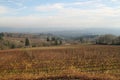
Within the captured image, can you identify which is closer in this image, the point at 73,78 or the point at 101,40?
the point at 73,78

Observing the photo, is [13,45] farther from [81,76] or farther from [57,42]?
[81,76]

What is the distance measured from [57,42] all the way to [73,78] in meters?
66.8

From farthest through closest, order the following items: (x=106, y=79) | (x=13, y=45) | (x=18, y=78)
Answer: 1. (x=13, y=45)
2. (x=18, y=78)
3. (x=106, y=79)

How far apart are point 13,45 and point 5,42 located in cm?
264

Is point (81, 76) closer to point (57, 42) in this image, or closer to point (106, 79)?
point (106, 79)

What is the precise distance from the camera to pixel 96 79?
14.5 meters

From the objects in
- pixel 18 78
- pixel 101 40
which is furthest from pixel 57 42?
pixel 18 78

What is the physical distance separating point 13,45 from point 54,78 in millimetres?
62623

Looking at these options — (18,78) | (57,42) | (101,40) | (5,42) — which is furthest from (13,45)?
(18,78)

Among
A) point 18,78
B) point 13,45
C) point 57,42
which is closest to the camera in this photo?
point 18,78

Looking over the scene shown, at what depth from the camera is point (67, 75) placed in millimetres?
15242

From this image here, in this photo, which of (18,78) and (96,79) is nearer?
(96,79)

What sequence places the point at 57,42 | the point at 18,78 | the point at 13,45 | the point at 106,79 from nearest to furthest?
the point at 106,79 → the point at 18,78 → the point at 13,45 → the point at 57,42

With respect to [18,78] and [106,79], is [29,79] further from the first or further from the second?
[106,79]
